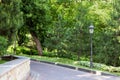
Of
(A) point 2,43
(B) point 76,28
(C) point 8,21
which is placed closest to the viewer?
(A) point 2,43

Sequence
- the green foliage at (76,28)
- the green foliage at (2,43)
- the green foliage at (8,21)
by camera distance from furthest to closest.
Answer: the green foliage at (76,28)
the green foliage at (8,21)
the green foliage at (2,43)

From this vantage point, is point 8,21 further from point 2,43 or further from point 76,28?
point 76,28

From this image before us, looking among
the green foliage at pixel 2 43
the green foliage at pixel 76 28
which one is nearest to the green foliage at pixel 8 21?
the green foliage at pixel 2 43

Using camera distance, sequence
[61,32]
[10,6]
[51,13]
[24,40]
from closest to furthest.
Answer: [10,6], [61,32], [51,13], [24,40]

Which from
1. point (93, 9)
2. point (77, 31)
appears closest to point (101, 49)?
point (77, 31)

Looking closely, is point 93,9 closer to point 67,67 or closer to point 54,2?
→ point 54,2

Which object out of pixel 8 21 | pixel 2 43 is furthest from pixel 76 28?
pixel 2 43

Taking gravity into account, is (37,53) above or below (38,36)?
below

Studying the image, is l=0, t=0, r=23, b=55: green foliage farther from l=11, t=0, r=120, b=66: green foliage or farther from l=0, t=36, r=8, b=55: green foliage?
l=11, t=0, r=120, b=66: green foliage

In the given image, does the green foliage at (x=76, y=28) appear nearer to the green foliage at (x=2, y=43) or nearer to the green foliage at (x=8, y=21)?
the green foliage at (x=8, y=21)

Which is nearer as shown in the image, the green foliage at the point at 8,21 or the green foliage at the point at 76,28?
the green foliage at the point at 8,21

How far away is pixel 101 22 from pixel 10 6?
15846mm

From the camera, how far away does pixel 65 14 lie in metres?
28.4

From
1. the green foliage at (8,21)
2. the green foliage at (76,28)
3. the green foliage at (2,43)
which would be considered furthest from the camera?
the green foliage at (76,28)
